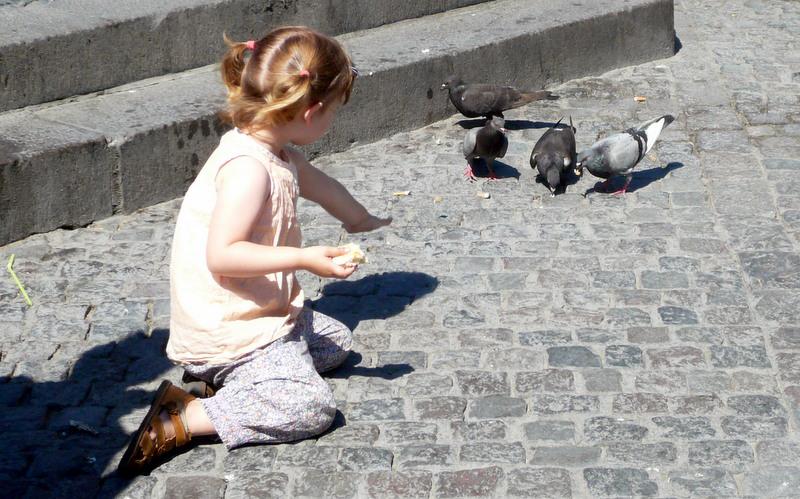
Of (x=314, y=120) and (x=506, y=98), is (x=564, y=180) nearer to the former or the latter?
(x=506, y=98)

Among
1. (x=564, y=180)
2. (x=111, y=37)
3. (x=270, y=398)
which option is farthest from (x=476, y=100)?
(x=270, y=398)

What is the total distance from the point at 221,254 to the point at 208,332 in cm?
35

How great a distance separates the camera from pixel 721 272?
16.8 feet

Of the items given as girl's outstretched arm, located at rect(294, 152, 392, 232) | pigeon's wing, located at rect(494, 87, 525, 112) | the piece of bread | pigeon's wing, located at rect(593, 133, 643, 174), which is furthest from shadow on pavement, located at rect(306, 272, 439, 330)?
pigeon's wing, located at rect(494, 87, 525, 112)

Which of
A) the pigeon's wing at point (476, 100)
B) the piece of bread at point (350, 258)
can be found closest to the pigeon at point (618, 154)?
the pigeon's wing at point (476, 100)

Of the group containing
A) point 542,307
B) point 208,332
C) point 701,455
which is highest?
point 542,307

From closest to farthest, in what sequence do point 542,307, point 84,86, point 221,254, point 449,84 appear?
point 221,254 → point 542,307 → point 84,86 → point 449,84

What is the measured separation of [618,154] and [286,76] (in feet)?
9.13

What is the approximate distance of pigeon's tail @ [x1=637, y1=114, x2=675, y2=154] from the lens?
6395 mm

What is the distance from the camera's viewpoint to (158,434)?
3.77 m

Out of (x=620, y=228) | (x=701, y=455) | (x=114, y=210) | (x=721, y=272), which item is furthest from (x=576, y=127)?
(x=701, y=455)

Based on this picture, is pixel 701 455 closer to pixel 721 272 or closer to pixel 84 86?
pixel 721 272

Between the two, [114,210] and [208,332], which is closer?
[208,332]

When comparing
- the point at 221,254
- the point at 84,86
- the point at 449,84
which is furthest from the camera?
the point at 449,84
